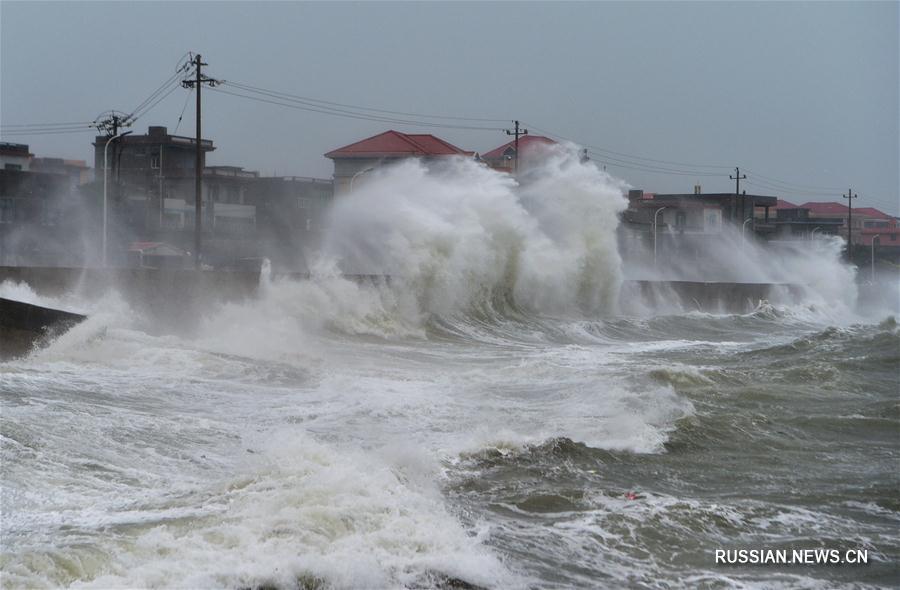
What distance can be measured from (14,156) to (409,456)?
49.1 meters

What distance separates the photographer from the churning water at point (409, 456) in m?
5.98

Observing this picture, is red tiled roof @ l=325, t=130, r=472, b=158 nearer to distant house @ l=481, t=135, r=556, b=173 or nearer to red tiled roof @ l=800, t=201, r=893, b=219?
distant house @ l=481, t=135, r=556, b=173

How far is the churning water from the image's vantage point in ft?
19.6

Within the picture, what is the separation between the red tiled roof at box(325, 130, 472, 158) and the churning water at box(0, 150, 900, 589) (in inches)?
1051

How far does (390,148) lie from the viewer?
48.4 m

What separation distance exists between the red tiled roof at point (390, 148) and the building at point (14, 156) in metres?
15.7

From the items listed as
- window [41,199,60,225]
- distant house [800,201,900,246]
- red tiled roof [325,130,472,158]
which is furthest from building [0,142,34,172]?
distant house [800,201,900,246]

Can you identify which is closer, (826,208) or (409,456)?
(409,456)

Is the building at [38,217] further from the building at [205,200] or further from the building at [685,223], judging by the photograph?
the building at [685,223]

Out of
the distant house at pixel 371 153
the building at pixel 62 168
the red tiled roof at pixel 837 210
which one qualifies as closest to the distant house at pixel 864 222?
the red tiled roof at pixel 837 210

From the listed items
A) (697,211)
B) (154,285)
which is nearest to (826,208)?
(697,211)

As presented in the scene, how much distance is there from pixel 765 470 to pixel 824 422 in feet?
10.6

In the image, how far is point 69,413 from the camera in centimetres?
930

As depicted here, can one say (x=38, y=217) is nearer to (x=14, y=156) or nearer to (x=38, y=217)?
(x=38, y=217)
